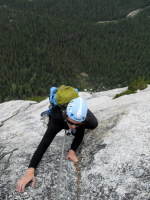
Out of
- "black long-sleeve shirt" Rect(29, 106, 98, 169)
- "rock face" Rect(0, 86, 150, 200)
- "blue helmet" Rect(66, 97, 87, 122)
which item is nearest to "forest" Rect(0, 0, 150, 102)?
"rock face" Rect(0, 86, 150, 200)

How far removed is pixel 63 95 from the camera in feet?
18.1

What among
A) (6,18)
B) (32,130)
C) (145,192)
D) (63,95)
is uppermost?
(63,95)

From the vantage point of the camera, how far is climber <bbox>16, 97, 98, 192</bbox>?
495 centimetres

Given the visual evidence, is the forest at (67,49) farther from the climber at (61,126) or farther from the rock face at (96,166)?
the climber at (61,126)

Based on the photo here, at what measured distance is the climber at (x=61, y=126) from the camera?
16.2 feet

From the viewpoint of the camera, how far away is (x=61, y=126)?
5.56 meters

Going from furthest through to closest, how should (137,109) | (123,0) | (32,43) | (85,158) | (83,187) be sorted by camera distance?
1. (123,0)
2. (32,43)
3. (137,109)
4. (85,158)
5. (83,187)

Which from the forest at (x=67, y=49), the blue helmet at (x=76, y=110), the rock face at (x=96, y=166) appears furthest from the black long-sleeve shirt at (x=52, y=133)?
the forest at (x=67, y=49)

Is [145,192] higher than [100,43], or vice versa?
[145,192]

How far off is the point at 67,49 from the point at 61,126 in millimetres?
104278

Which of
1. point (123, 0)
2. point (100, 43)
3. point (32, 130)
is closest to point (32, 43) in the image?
point (100, 43)

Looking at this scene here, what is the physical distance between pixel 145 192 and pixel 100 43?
114 metres

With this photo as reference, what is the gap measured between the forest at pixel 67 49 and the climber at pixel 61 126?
5307 cm

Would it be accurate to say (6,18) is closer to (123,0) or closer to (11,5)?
(11,5)
